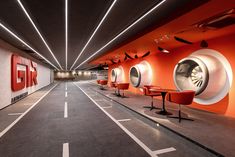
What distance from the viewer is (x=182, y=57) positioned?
5.93 meters

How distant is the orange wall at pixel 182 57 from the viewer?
4.24 meters

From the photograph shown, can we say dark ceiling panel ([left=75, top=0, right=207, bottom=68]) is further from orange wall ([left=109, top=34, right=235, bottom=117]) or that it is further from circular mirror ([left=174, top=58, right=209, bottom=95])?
circular mirror ([left=174, top=58, right=209, bottom=95])

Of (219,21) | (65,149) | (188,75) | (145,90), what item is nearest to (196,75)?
(188,75)

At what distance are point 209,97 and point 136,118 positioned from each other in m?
2.40

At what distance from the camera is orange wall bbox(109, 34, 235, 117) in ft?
13.9

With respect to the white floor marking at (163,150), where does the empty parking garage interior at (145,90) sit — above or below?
above

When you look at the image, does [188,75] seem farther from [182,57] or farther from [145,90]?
[145,90]

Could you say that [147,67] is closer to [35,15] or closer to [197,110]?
[197,110]

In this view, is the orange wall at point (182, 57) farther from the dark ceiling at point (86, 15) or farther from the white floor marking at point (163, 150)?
the white floor marking at point (163, 150)

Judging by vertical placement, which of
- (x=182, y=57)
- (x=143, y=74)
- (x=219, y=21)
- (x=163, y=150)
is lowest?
(x=163, y=150)

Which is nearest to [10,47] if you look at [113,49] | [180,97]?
[113,49]

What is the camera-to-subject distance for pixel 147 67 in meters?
8.16

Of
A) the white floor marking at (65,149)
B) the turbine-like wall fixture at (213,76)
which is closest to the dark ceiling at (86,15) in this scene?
the turbine-like wall fixture at (213,76)

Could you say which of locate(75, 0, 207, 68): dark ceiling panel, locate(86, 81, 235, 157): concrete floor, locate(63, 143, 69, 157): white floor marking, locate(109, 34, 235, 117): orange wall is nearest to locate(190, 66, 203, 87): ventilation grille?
locate(109, 34, 235, 117): orange wall
